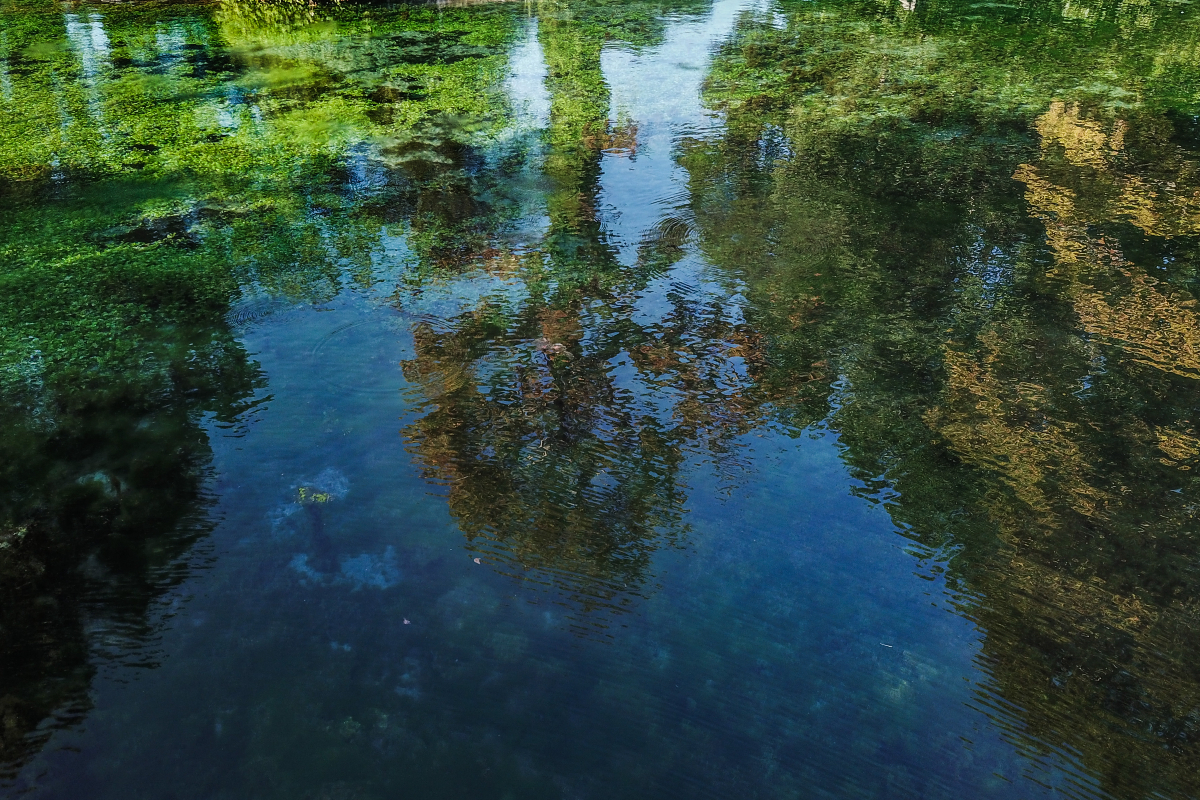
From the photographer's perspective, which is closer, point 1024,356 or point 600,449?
point 600,449

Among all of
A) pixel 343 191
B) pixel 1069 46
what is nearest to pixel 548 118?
pixel 343 191

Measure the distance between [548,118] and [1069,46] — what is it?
18.6ft

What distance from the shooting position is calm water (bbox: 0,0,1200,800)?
287 cm

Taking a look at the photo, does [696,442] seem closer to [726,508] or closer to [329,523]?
[726,508]

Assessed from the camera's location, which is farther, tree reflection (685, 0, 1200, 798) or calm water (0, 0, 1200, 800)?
tree reflection (685, 0, 1200, 798)

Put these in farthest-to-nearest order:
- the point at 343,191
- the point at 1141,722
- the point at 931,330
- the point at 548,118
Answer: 1. the point at 548,118
2. the point at 343,191
3. the point at 931,330
4. the point at 1141,722

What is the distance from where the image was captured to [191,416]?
4.18m

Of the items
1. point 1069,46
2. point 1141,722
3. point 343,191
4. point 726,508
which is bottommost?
point 1141,722

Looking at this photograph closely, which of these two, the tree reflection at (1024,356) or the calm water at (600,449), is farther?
the tree reflection at (1024,356)

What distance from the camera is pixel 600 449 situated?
13.0ft

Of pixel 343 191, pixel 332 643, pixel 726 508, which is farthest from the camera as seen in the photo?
pixel 343 191

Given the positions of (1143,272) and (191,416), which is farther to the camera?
(1143,272)

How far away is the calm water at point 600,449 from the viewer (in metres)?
2.87

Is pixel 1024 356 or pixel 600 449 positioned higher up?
pixel 1024 356
